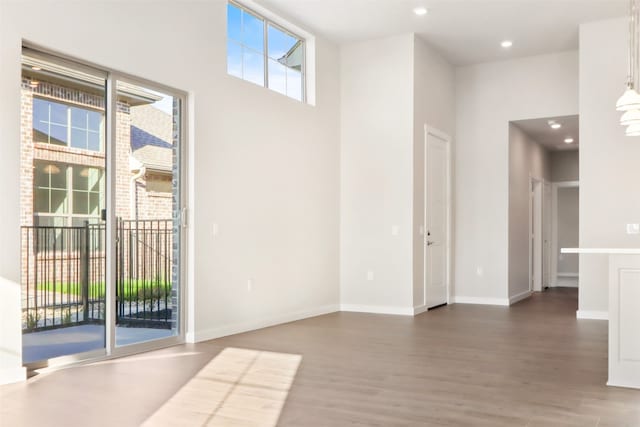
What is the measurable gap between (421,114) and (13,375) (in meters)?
5.61

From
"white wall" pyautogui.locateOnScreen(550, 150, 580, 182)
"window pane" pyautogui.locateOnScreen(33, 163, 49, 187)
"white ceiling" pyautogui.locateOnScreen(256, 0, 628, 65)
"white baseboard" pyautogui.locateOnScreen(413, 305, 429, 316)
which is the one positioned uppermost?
"white ceiling" pyautogui.locateOnScreen(256, 0, 628, 65)

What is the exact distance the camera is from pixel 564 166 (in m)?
11.9

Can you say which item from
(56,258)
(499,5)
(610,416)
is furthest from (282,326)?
(499,5)

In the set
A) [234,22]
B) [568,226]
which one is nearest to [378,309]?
[234,22]

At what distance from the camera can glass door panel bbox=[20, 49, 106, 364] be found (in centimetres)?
423

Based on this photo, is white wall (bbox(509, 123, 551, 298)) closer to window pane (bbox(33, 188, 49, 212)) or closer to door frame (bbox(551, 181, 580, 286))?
door frame (bbox(551, 181, 580, 286))

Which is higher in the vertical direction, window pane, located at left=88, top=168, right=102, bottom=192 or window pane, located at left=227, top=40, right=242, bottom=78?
window pane, located at left=227, top=40, right=242, bottom=78

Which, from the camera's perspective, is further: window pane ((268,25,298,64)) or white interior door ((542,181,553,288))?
white interior door ((542,181,553,288))

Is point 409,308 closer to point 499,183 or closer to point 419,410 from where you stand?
point 499,183

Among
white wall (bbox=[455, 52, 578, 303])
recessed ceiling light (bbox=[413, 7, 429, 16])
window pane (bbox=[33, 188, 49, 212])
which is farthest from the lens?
white wall (bbox=[455, 52, 578, 303])

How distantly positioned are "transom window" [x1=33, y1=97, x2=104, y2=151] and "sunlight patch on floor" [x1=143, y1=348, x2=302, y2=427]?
199cm

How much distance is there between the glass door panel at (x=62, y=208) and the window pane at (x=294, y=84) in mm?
2848

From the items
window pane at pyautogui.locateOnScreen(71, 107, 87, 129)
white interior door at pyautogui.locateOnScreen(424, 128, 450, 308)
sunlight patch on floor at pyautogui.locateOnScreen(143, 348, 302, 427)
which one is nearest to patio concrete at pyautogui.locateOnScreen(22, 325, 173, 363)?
sunlight patch on floor at pyautogui.locateOnScreen(143, 348, 302, 427)

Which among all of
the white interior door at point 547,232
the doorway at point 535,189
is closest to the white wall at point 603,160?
the doorway at point 535,189
